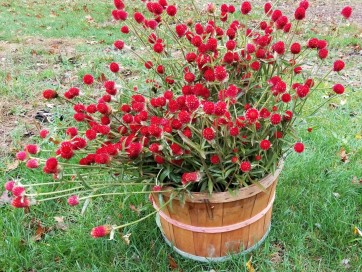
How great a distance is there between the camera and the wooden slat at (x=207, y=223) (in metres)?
1.67

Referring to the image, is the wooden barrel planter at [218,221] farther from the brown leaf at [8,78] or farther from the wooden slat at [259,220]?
the brown leaf at [8,78]

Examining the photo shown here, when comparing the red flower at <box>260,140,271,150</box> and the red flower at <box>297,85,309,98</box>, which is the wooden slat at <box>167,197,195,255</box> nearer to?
the red flower at <box>260,140,271,150</box>

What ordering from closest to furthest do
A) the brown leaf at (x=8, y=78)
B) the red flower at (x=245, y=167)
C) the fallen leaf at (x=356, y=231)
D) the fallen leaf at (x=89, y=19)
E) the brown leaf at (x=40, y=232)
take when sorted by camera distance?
the red flower at (x=245, y=167), the fallen leaf at (x=356, y=231), the brown leaf at (x=40, y=232), the brown leaf at (x=8, y=78), the fallen leaf at (x=89, y=19)

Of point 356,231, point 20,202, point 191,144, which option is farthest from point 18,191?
point 356,231

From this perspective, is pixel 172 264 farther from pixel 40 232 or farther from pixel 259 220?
pixel 40 232

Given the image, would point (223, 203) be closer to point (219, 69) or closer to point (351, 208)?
point (219, 69)

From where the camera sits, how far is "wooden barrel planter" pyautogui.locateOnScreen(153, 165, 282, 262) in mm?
1651

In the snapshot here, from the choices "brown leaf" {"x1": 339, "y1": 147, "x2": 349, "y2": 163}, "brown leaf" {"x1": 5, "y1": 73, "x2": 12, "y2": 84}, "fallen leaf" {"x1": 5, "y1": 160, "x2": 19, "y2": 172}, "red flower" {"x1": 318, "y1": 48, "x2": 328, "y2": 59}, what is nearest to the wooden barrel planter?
"red flower" {"x1": 318, "y1": 48, "x2": 328, "y2": 59}

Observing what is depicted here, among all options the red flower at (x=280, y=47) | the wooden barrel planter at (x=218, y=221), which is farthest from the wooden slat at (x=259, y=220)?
the red flower at (x=280, y=47)

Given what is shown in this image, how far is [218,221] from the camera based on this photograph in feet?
5.64

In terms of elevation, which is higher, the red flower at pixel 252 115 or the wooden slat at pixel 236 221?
the red flower at pixel 252 115

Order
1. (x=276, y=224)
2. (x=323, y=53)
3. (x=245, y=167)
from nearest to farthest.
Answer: (x=245, y=167) → (x=323, y=53) → (x=276, y=224)

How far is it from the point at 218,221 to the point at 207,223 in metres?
0.05

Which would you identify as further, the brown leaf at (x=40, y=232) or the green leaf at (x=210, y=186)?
the brown leaf at (x=40, y=232)
